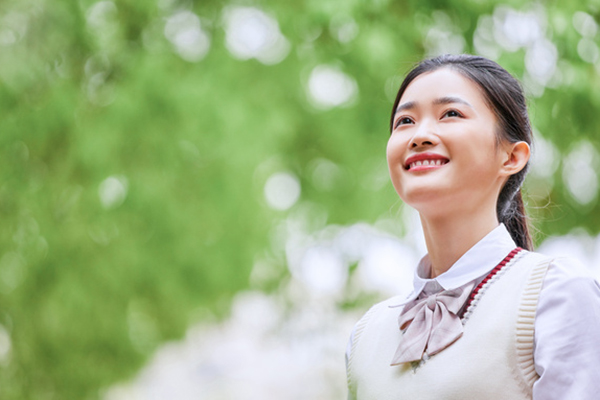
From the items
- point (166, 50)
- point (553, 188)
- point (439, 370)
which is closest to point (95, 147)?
point (166, 50)

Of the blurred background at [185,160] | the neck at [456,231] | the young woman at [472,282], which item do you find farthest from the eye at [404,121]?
the blurred background at [185,160]

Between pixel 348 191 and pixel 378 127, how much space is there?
0.54m

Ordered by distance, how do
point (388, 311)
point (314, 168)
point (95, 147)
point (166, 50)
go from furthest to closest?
point (314, 168) → point (166, 50) → point (95, 147) → point (388, 311)

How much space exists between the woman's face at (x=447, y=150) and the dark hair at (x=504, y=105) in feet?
0.06

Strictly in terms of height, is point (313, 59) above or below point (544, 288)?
above

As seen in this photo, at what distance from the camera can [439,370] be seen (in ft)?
3.53

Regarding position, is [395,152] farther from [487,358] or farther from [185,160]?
[185,160]

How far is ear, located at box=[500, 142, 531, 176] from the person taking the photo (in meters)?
1.22

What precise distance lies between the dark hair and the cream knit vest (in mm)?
171

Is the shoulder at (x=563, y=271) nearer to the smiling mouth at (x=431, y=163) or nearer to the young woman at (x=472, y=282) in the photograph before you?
the young woman at (x=472, y=282)

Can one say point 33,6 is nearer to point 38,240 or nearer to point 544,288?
point 38,240

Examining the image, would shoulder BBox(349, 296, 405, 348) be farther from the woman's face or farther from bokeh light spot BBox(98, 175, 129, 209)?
bokeh light spot BBox(98, 175, 129, 209)

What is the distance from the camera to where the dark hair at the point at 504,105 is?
1.23 meters

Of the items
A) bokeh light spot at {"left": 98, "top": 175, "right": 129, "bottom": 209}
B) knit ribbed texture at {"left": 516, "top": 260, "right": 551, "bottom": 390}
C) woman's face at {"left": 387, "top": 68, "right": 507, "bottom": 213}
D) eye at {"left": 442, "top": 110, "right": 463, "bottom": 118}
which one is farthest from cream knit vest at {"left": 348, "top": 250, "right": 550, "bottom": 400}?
bokeh light spot at {"left": 98, "top": 175, "right": 129, "bottom": 209}
